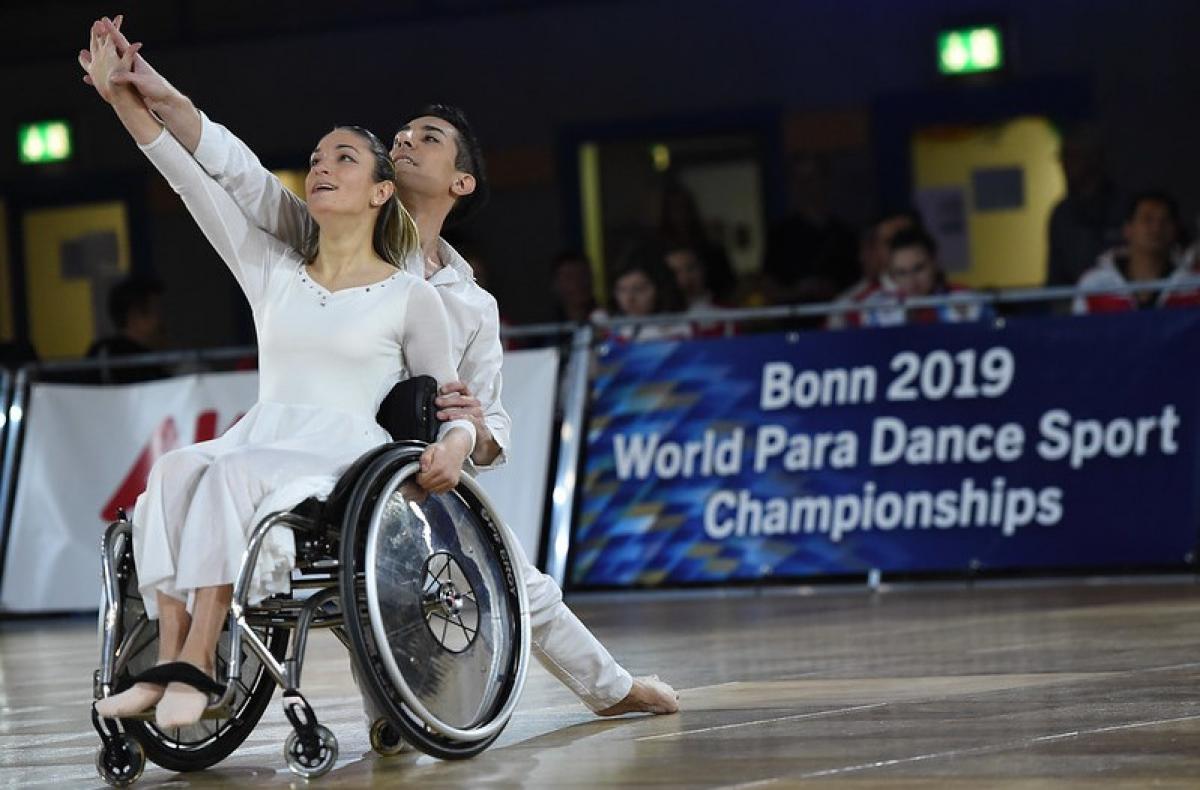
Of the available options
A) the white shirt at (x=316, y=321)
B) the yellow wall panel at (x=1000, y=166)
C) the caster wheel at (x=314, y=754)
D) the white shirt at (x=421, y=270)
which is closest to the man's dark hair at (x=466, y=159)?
the white shirt at (x=421, y=270)

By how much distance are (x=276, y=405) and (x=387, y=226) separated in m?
0.48

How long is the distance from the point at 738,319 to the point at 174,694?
5.36 meters

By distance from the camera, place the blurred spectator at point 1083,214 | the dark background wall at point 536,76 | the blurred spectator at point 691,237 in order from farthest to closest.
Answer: the dark background wall at point 536,76 → the blurred spectator at point 691,237 → the blurred spectator at point 1083,214

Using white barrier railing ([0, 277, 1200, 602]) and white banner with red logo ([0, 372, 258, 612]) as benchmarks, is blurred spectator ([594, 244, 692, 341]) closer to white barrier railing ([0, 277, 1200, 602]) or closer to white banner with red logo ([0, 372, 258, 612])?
white barrier railing ([0, 277, 1200, 602])

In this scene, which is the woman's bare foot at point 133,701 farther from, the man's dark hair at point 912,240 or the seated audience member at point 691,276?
the seated audience member at point 691,276

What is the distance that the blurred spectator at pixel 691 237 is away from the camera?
11758mm

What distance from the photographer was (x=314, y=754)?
4121 millimetres

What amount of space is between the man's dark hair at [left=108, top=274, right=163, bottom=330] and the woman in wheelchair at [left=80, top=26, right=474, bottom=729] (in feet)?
20.6

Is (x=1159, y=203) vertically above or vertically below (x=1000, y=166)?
below

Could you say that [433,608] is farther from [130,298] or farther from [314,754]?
[130,298]

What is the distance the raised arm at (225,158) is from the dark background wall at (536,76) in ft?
27.3

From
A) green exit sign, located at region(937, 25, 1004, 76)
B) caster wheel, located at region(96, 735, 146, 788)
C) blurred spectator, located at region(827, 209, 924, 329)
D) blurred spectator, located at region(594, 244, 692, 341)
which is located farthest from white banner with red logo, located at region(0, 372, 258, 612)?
caster wheel, located at region(96, 735, 146, 788)

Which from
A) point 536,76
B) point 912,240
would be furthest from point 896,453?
point 536,76

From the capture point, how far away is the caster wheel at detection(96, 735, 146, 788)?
13.8 feet
